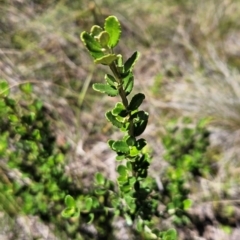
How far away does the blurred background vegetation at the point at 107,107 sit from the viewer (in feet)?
5.34

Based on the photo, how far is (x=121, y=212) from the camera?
1.50 meters

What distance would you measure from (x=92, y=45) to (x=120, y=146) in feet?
1.15

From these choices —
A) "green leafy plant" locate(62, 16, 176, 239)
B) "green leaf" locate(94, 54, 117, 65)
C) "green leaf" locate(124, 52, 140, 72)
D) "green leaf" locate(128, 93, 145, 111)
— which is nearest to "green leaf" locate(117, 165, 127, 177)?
"green leafy plant" locate(62, 16, 176, 239)

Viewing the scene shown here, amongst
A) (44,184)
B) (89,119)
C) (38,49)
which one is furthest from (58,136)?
(38,49)

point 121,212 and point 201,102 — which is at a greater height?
point 201,102

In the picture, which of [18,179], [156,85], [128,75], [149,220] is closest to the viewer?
[128,75]

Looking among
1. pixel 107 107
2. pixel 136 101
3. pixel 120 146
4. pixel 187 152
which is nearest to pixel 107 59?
pixel 136 101

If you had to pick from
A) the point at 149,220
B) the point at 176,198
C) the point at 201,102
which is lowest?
the point at 149,220

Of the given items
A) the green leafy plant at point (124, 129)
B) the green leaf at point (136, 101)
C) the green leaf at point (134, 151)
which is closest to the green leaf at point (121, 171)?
the green leafy plant at point (124, 129)

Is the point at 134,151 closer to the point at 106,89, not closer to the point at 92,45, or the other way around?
the point at 106,89

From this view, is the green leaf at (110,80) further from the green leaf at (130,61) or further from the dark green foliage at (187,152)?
the dark green foliage at (187,152)

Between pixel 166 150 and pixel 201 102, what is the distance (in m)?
0.45

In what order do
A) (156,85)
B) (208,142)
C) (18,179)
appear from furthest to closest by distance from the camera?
(156,85)
(208,142)
(18,179)

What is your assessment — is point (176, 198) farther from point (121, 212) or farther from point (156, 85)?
point (156, 85)
